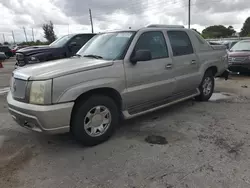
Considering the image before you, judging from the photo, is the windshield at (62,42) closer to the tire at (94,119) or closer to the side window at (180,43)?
the side window at (180,43)

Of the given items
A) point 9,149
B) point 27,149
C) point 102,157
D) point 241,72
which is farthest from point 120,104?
point 241,72

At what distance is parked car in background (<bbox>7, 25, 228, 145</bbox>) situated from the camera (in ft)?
10.1

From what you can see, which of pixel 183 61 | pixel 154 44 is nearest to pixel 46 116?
pixel 154 44

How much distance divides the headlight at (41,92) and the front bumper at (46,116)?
77 millimetres

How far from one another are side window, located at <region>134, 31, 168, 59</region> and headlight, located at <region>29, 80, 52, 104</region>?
172cm

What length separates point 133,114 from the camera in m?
3.99

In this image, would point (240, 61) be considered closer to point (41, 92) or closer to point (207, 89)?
point (207, 89)

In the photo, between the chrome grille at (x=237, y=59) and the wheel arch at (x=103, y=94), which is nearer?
the wheel arch at (x=103, y=94)

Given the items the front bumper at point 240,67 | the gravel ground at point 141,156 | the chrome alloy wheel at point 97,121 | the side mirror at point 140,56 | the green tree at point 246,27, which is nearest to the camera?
the gravel ground at point 141,156

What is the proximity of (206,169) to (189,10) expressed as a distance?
100 feet

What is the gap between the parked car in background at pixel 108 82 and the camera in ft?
10.1

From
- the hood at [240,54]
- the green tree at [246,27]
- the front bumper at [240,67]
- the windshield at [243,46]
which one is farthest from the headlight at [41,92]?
the green tree at [246,27]

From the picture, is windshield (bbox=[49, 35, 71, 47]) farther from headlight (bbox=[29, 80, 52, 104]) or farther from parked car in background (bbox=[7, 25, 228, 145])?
headlight (bbox=[29, 80, 52, 104])

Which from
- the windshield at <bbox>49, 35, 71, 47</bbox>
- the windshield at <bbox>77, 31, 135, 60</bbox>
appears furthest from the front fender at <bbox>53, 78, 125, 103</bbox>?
the windshield at <bbox>49, 35, 71, 47</bbox>
